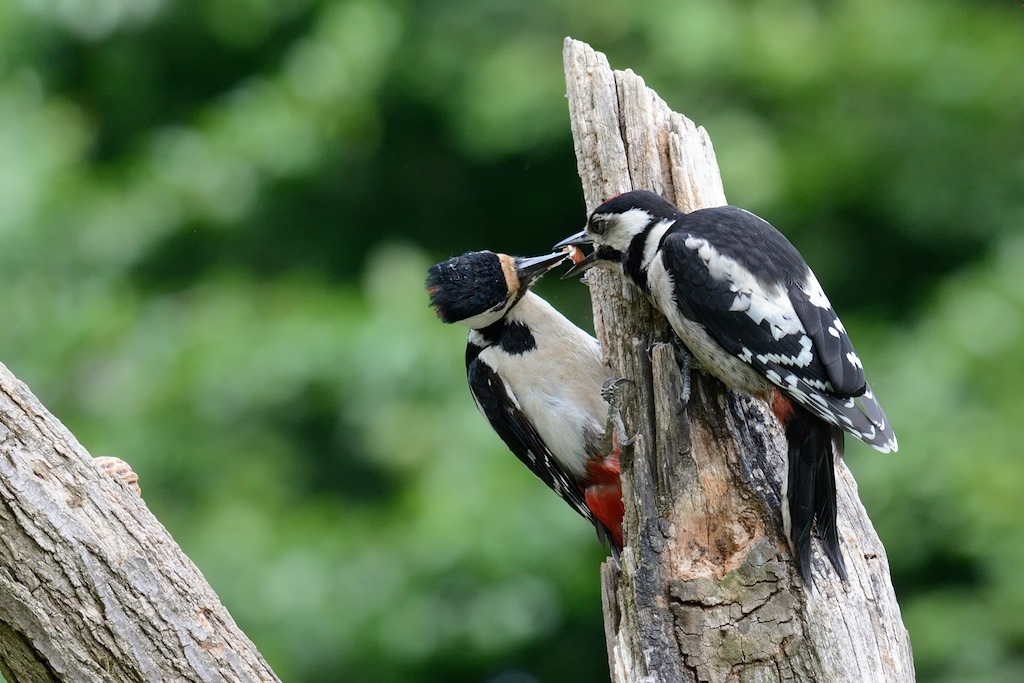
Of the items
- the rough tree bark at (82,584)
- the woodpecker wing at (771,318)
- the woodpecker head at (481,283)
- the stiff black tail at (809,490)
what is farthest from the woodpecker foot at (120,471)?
the stiff black tail at (809,490)

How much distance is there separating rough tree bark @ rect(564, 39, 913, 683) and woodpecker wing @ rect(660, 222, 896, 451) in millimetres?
168

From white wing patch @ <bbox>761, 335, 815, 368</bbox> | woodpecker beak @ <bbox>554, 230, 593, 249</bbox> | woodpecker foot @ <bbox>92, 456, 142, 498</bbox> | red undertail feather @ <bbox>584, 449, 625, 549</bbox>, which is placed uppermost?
woodpecker beak @ <bbox>554, 230, 593, 249</bbox>

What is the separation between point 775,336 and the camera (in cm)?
276

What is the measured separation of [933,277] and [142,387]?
14.0 ft

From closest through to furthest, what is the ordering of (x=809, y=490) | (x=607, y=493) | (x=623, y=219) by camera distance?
(x=809, y=490) → (x=623, y=219) → (x=607, y=493)

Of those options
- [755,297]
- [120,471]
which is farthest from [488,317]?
[120,471]

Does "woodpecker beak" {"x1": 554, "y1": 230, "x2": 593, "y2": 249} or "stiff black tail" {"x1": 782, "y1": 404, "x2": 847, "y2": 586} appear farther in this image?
"woodpecker beak" {"x1": 554, "y1": 230, "x2": 593, "y2": 249}

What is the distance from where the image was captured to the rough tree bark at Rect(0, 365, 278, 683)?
238 cm

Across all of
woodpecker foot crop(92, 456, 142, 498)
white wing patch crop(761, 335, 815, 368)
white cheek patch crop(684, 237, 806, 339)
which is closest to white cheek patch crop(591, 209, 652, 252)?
white cheek patch crop(684, 237, 806, 339)

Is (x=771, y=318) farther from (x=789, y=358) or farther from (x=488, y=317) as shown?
(x=488, y=317)

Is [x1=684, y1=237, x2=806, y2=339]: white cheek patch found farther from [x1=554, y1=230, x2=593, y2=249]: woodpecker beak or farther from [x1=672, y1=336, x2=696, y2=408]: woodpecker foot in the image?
[x1=554, y1=230, x2=593, y2=249]: woodpecker beak

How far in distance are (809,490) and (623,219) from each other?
0.83m

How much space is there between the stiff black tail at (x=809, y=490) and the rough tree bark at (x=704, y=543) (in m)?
0.04

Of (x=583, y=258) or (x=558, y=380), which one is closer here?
(x=583, y=258)
